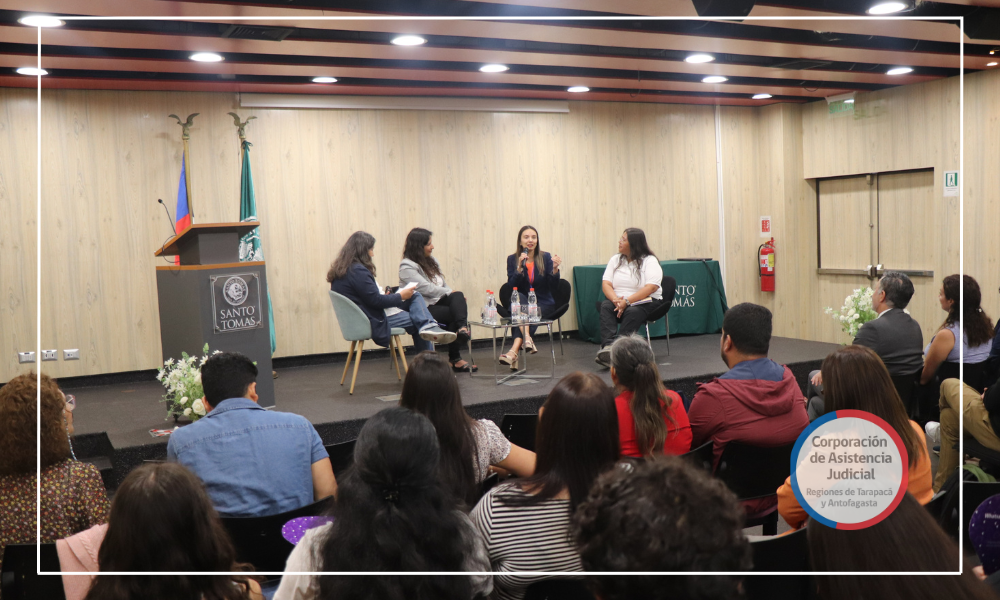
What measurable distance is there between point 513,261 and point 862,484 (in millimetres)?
5281

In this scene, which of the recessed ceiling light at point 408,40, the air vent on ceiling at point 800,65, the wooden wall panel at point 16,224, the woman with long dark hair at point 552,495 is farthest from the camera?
the air vent on ceiling at point 800,65

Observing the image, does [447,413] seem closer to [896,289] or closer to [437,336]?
[896,289]

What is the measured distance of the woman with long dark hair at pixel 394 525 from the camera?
1.24 m

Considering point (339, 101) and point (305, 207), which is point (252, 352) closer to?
point (305, 207)

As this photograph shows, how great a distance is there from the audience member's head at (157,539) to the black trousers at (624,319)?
466 cm

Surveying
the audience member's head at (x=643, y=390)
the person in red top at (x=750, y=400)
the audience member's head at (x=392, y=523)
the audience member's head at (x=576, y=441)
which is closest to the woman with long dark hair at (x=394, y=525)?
the audience member's head at (x=392, y=523)

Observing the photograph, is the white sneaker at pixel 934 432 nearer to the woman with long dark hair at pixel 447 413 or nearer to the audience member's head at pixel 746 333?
the audience member's head at pixel 746 333

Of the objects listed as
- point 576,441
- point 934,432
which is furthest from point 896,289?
point 576,441

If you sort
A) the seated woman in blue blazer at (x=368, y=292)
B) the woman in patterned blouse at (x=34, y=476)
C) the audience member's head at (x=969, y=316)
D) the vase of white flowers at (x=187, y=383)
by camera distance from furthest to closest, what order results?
1. the seated woman in blue blazer at (x=368, y=292)
2. the vase of white flowers at (x=187, y=383)
3. the audience member's head at (x=969, y=316)
4. the woman in patterned blouse at (x=34, y=476)

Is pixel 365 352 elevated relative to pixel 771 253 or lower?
lower

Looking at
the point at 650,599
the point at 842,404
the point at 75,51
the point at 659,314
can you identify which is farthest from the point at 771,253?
the point at 650,599

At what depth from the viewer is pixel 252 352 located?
4273mm

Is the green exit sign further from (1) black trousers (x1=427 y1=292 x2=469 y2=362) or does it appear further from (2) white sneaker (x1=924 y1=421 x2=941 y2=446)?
(2) white sneaker (x1=924 y1=421 x2=941 y2=446)

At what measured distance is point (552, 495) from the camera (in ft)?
5.07
